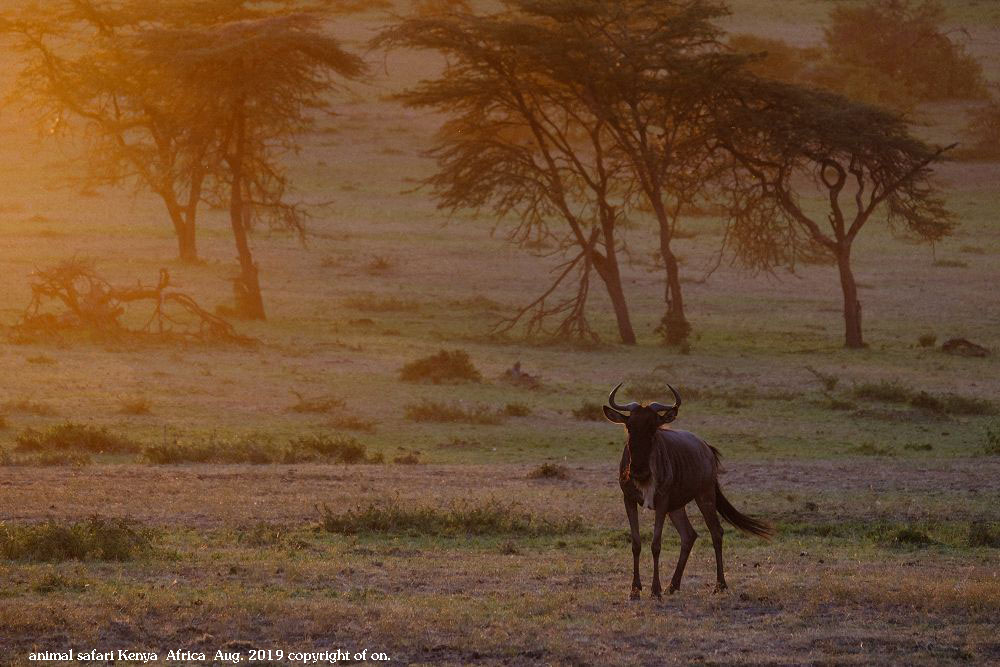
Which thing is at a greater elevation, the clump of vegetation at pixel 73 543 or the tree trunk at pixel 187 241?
the tree trunk at pixel 187 241

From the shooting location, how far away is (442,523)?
486 inches

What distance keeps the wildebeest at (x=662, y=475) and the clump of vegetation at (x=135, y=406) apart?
11465 mm

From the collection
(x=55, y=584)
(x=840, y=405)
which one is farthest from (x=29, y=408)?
(x=840, y=405)

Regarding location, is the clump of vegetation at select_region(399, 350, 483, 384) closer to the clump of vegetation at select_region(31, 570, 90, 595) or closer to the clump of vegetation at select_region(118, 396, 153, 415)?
the clump of vegetation at select_region(118, 396, 153, 415)

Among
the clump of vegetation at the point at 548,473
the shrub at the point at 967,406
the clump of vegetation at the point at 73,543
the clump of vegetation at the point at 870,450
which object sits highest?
the clump of vegetation at the point at 73,543

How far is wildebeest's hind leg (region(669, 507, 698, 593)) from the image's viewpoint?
9422 mm

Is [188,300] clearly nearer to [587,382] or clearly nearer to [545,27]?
[587,382]

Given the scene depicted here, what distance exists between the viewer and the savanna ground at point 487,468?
8.51 metres

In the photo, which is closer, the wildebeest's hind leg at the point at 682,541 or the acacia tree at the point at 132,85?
the wildebeest's hind leg at the point at 682,541

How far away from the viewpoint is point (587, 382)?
2447 cm

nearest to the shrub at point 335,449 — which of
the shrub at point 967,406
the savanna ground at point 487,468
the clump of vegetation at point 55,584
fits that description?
the savanna ground at point 487,468

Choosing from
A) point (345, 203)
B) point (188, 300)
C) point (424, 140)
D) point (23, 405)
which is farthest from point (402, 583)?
point (424, 140)

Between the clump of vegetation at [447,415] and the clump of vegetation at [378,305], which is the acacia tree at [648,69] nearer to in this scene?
the clump of vegetation at [378,305]

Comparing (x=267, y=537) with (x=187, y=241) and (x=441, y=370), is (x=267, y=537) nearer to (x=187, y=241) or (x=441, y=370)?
(x=441, y=370)
